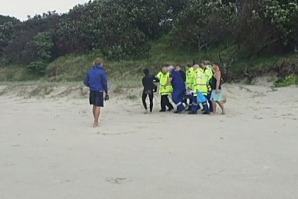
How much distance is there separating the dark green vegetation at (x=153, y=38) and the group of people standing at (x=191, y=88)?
987 centimetres

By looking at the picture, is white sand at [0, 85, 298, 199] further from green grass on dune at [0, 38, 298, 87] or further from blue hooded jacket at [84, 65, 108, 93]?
green grass on dune at [0, 38, 298, 87]

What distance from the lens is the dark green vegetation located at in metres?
25.0

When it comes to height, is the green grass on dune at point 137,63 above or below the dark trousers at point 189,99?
above

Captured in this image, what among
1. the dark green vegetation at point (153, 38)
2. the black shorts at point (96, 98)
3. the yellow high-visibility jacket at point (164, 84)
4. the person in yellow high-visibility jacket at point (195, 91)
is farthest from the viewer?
the dark green vegetation at point (153, 38)

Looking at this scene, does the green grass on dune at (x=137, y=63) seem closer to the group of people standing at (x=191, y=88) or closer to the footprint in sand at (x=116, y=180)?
the group of people standing at (x=191, y=88)

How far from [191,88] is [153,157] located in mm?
7445

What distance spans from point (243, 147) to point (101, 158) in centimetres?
259

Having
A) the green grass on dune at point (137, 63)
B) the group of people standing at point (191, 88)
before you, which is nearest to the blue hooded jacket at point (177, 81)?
the group of people standing at point (191, 88)

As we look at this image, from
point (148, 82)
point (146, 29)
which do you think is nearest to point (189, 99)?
point (148, 82)

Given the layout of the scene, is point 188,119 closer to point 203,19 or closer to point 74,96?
point 74,96

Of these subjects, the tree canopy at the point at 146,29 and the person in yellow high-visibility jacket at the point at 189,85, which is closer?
the person in yellow high-visibility jacket at the point at 189,85

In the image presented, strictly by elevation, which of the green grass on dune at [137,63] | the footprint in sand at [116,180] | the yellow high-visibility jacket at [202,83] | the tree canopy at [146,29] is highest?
the tree canopy at [146,29]

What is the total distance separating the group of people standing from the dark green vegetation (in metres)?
9.87

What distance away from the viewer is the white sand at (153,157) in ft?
17.2
